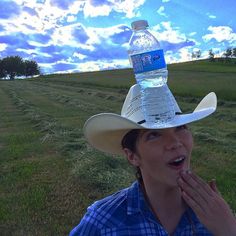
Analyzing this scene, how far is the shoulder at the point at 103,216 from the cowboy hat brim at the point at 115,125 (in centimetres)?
37

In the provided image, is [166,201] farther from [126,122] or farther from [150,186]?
[126,122]

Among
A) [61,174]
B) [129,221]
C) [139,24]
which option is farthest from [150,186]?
[61,174]

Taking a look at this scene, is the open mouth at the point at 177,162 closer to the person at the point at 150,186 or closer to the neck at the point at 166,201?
the person at the point at 150,186

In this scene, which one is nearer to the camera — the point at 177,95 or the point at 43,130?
the point at 43,130

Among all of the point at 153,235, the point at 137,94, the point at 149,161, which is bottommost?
the point at 153,235

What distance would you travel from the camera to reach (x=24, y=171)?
8727 mm

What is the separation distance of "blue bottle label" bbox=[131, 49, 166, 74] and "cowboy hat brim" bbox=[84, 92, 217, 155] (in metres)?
0.29

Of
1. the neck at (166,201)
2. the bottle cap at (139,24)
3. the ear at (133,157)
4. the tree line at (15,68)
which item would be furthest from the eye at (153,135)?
the tree line at (15,68)

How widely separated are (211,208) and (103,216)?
616 millimetres

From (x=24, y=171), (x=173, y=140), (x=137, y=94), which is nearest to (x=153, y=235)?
(x=173, y=140)

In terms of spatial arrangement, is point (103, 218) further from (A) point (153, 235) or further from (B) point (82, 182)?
(B) point (82, 182)

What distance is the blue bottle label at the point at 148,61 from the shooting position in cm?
238

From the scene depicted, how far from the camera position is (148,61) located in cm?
238

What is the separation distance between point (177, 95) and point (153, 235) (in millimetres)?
27796
